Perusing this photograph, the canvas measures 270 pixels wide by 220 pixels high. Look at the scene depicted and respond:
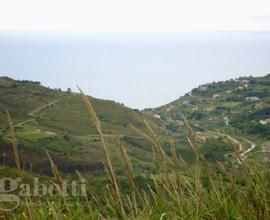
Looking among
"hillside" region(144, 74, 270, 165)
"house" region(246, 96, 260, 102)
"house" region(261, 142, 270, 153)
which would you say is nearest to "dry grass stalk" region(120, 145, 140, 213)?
"hillside" region(144, 74, 270, 165)

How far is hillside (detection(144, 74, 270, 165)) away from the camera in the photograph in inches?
3609

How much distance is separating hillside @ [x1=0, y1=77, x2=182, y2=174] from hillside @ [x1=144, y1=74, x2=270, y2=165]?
13.4 metres

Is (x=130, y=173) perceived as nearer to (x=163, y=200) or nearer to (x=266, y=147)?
(x=163, y=200)

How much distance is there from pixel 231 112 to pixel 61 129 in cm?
5395

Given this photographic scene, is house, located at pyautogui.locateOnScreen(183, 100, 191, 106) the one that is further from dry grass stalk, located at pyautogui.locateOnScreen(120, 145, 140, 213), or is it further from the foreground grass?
dry grass stalk, located at pyautogui.locateOnScreen(120, 145, 140, 213)

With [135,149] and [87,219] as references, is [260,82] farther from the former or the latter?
[87,219]

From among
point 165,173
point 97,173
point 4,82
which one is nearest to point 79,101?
point 4,82

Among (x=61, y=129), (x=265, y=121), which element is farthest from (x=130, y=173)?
(x=265, y=121)

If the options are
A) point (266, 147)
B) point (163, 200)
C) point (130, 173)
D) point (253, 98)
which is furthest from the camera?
point (253, 98)

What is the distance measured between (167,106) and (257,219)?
143 metres

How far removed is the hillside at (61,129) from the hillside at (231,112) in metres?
13.4

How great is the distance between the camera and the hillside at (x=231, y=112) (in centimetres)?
9168

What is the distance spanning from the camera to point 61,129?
81000mm

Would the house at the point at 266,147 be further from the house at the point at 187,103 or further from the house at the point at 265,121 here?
the house at the point at 187,103
